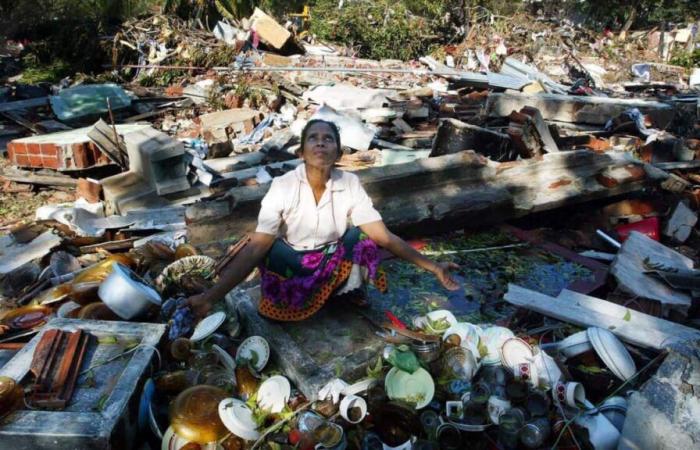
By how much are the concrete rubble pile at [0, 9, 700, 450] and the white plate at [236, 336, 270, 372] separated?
1cm

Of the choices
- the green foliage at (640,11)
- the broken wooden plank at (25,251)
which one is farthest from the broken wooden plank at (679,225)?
the green foliage at (640,11)

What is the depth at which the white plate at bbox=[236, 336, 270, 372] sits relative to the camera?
2.99m

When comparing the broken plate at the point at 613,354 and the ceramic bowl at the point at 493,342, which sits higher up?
the broken plate at the point at 613,354

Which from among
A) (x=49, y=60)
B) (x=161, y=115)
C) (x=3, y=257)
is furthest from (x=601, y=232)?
(x=49, y=60)

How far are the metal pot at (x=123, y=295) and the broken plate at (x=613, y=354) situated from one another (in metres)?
2.70

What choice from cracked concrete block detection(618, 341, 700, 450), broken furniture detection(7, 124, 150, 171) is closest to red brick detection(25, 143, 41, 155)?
broken furniture detection(7, 124, 150, 171)

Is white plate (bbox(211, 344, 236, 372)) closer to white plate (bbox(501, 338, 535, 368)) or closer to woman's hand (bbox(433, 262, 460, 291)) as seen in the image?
woman's hand (bbox(433, 262, 460, 291))

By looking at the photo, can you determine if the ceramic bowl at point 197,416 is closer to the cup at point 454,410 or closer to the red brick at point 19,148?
the cup at point 454,410

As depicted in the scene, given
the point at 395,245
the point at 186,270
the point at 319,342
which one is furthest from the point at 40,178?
the point at 395,245

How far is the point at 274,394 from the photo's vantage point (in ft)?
8.90

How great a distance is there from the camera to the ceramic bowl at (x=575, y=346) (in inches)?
118

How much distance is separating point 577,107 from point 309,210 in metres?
7.95

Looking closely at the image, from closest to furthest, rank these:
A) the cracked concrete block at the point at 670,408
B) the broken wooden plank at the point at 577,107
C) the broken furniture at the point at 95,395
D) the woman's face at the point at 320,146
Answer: the cracked concrete block at the point at 670,408 → the broken furniture at the point at 95,395 → the woman's face at the point at 320,146 → the broken wooden plank at the point at 577,107

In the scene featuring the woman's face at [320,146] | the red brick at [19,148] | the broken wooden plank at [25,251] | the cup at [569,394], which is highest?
the woman's face at [320,146]
